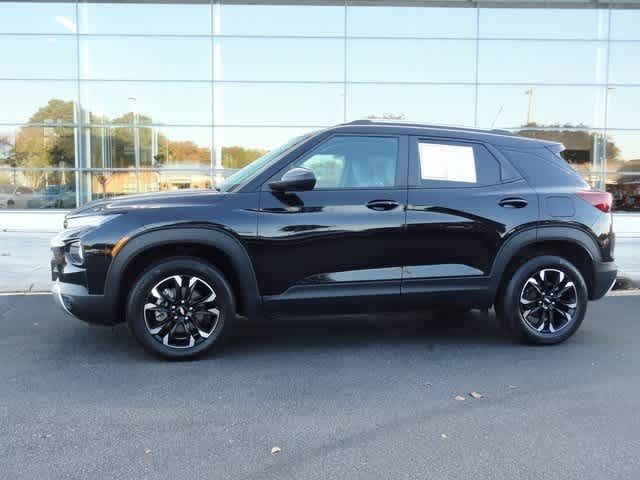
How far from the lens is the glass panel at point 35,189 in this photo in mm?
17469

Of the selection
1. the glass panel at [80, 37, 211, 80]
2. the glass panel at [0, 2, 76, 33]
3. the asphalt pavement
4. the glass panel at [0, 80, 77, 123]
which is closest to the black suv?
the asphalt pavement

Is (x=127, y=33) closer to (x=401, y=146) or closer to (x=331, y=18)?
(x=331, y=18)

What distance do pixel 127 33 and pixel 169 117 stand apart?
2567mm

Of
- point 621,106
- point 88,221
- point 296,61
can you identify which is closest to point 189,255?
point 88,221

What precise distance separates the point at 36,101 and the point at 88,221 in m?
14.4

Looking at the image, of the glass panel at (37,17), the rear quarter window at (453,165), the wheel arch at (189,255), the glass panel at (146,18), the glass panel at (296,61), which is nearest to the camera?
the wheel arch at (189,255)

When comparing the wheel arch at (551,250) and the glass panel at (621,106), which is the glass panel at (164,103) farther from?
the wheel arch at (551,250)

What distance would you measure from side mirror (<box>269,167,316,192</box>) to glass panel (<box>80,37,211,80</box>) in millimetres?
13561

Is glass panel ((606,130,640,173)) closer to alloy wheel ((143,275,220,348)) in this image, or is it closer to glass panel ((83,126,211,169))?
glass panel ((83,126,211,169))

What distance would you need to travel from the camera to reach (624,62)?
18141 mm

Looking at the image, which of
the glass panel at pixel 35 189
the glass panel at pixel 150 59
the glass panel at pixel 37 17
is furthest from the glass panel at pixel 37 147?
the glass panel at pixel 37 17

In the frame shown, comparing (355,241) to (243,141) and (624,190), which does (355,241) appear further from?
(624,190)

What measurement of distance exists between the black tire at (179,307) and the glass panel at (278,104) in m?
13.3

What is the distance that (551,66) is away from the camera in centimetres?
1805
